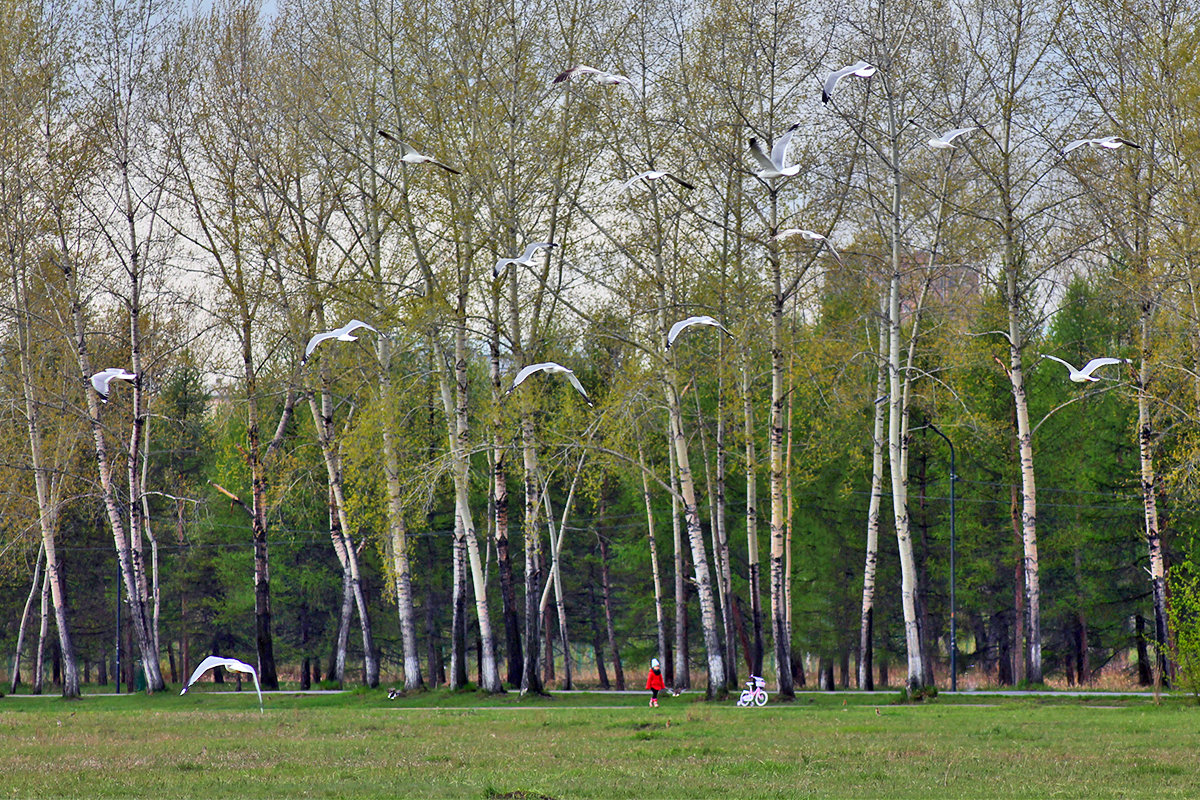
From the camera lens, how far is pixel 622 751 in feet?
52.0

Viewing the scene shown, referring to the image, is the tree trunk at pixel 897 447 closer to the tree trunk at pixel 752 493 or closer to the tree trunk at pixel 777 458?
the tree trunk at pixel 777 458

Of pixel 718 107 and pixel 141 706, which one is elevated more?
pixel 718 107

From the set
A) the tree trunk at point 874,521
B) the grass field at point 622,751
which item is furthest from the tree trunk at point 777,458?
the tree trunk at point 874,521

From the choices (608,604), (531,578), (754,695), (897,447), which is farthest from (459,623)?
(608,604)

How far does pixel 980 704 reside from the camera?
2473cm

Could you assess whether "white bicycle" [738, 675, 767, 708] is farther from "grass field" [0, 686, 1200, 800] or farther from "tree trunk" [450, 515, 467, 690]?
"tree trunk" [450, 515, 467, 690]

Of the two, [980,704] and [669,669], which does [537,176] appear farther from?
[669,669]

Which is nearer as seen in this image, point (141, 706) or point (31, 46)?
point (141, 706)

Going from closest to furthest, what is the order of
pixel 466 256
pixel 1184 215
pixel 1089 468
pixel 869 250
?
pixel 1184 215 < pixel 466 256 < pixel 869 250 < pixel 1089 468

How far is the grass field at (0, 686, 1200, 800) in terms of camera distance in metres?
12.1

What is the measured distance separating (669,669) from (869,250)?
1945 cm

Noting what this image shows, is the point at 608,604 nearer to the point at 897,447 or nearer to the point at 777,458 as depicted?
the point at 897,447

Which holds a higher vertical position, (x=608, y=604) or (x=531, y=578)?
(x=531, y=578)

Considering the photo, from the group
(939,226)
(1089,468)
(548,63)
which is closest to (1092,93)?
(939,226)
